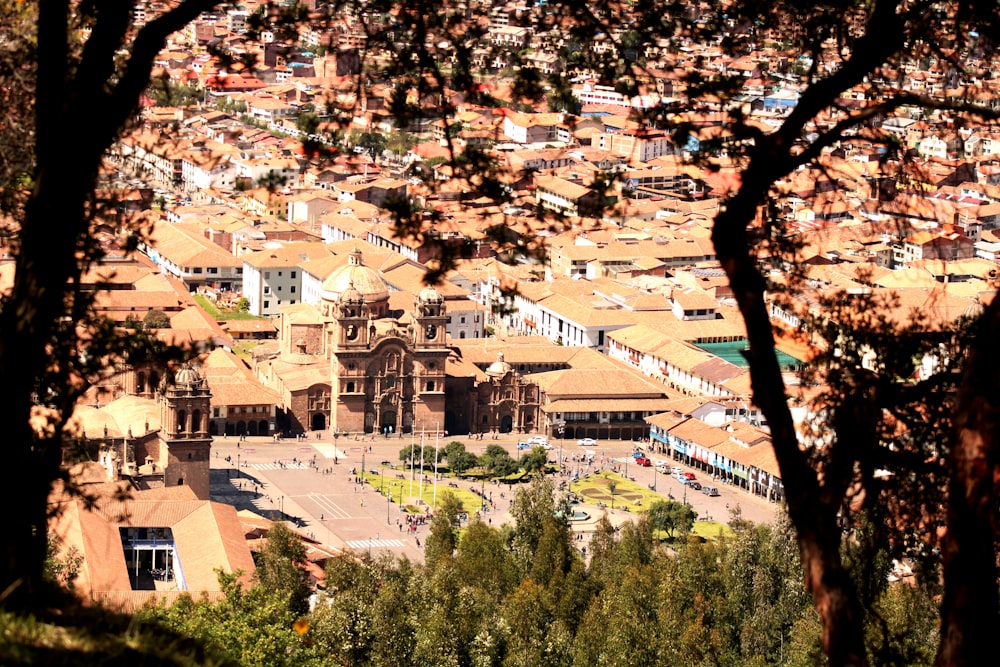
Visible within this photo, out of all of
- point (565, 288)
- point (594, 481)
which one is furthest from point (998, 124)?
point (565, 288)

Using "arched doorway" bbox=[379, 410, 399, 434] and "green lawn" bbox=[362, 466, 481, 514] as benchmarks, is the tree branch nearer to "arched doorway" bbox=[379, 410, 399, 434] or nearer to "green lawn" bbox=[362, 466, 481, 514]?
"green lawn" bbox=[362, 466, 481, 514]

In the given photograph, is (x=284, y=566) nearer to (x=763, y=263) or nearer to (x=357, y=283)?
(x=357, y=283)

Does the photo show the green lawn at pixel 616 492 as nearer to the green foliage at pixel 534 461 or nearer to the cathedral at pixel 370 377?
the green foliage at pixel 534 461

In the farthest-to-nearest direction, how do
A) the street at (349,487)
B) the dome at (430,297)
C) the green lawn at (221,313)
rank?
the green lawn at (221,313) < the dome at (430,297) < the street at (349,487)

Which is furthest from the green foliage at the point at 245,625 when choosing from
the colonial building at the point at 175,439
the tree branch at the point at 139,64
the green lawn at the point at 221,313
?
the green lawn at the point at 221,313

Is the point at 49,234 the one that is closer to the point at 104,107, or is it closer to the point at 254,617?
the point at 104,107

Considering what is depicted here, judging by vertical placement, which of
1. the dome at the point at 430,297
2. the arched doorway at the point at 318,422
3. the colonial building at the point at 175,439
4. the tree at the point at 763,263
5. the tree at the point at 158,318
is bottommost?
the arched doorway at the point at 318,422
